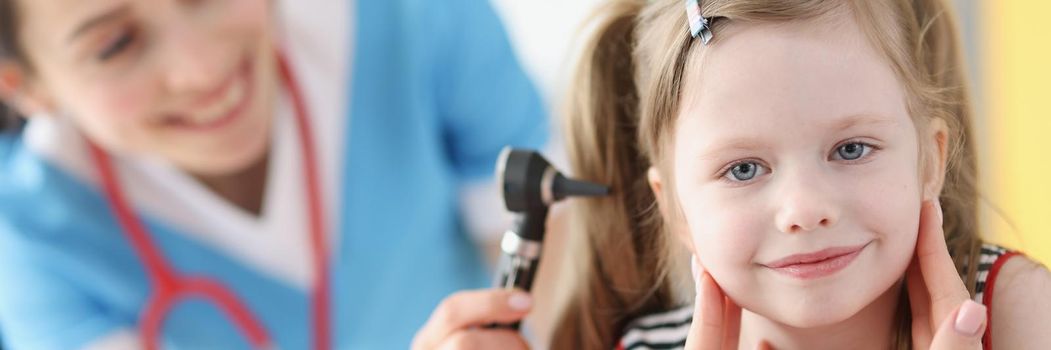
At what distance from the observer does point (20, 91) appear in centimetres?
98

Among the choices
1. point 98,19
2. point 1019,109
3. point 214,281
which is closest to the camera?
point 98,19

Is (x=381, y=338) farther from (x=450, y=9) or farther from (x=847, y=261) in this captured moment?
(x=847, y=261)

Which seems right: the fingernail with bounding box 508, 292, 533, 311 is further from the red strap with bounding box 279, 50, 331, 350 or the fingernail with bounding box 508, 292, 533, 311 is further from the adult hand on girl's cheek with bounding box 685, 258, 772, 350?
the red strap with bounding box 279, 50, 331, 350

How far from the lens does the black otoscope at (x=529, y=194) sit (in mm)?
770

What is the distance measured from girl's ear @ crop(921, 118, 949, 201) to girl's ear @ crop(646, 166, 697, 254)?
14cm

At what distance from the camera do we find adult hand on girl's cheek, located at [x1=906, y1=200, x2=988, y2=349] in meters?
0.57

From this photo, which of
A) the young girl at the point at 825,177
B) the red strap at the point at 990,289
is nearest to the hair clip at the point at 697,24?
the young girl at the point at 825,177

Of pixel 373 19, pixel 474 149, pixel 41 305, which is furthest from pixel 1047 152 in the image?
pixel 41 305

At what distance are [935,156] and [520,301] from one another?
11.1 inches

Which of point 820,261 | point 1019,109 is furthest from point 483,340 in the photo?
point 1019,109

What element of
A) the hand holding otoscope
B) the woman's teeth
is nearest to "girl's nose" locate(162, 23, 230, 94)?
the woman's teeth

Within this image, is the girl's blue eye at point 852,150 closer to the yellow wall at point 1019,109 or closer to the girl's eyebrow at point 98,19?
the girl's eyebrow at point 98,19

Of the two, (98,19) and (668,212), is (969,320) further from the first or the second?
(98,19)

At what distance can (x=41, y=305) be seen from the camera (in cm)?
101
